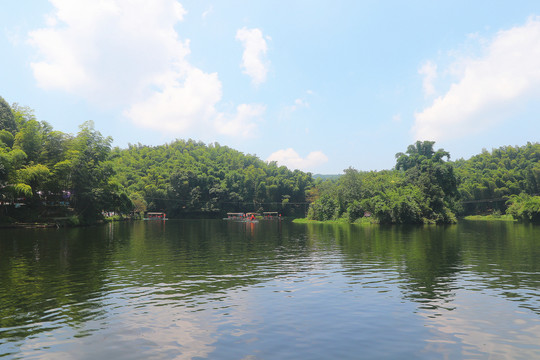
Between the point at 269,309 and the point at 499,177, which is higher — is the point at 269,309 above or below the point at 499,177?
below

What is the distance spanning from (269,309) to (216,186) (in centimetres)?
15933

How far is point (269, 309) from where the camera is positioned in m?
13.3

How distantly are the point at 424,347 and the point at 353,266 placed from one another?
14.1 metres

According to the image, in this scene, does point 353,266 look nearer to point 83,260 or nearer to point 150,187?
point 83,260

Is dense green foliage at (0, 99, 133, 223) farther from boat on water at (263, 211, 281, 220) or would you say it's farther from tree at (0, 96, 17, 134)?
boat on water at (263, 211, 281, 220)

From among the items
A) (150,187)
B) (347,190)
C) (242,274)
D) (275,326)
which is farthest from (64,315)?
(150,187)

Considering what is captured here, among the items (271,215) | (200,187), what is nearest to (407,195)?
(271,215)

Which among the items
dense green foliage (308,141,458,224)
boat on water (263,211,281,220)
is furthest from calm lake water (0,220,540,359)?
boat on water (263,211,281,220)

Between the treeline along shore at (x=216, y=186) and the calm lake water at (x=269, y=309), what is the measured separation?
1882 inches

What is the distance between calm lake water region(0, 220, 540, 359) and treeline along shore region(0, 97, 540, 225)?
47.8 m

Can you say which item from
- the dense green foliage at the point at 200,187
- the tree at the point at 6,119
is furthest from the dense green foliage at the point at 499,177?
the tree at the point at 6,119

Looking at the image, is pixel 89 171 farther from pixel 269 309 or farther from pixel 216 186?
pixel 216 186

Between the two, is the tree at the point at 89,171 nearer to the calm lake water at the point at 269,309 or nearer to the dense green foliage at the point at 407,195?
the calm lake water at the point at 269,309

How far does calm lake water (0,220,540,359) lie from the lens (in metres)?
9.52
